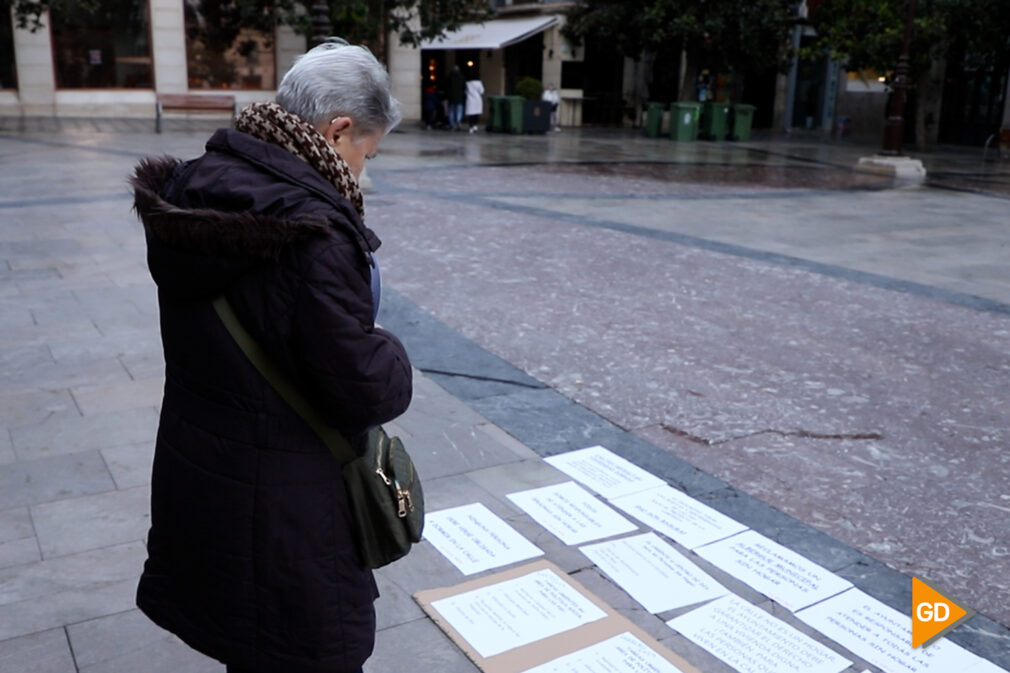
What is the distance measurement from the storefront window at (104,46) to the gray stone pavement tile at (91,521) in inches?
996

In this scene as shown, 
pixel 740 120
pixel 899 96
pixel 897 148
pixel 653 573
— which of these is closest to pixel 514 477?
pixel 653 573

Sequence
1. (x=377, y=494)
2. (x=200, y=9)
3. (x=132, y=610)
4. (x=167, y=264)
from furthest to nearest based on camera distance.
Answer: (x=200, y=9) < (x=132, y=610) < (x=377, y=494) < (x=167, y=264)

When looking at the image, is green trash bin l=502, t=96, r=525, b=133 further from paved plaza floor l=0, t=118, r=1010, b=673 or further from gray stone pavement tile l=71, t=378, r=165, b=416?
gray stone pavement tile l=71, t=378, r=165, b=416

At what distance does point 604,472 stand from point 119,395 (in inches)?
95.6

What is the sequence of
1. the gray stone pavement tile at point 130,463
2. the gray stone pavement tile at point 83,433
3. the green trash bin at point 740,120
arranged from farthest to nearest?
the green trash bin at point 740,120, the gray stone pavement tile at point 83,433, the gray stone pavement tile at point 130,463

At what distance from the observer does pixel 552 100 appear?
26.8 meters

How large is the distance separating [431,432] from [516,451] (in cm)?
42

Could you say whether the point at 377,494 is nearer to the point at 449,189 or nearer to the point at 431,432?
the point at 431,432

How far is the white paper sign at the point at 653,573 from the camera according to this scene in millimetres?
3084

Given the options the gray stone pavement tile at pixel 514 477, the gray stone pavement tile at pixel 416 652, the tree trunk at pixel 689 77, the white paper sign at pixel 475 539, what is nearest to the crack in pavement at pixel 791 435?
the gray stone pavement tile at pixel 514 477

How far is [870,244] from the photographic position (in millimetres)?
9453

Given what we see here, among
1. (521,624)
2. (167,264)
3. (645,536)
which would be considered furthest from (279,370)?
(645,536)

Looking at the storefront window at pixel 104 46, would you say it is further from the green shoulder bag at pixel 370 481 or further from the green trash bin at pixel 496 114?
the green shoulder bag at pixel 370 481

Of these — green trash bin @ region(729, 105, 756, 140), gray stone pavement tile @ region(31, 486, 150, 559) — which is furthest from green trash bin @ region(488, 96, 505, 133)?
gray stone pavement tile @ region(31, 486, 150, 559)
